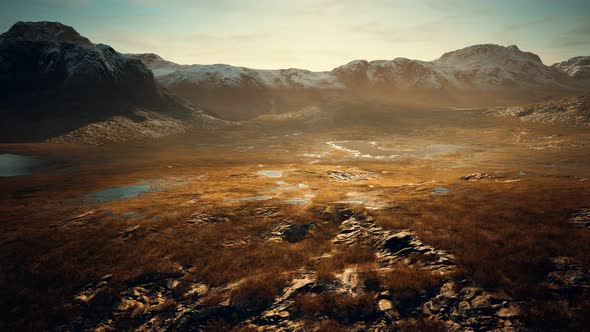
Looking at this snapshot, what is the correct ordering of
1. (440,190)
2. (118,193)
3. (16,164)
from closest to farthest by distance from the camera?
(440,190) → (118,193) → (16,164)

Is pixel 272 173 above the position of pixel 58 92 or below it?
below

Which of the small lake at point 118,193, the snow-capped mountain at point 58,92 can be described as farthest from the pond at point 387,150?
the snow-capped mountain at point 58,92

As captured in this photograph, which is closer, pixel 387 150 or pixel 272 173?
pixel 272 173

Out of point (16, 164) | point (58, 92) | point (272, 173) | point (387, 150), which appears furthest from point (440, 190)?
point (58, 92)

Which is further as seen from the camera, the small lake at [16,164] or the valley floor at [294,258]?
the small lake at [16,164]

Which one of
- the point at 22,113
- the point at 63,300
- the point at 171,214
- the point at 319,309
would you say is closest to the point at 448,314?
the point at 319,309

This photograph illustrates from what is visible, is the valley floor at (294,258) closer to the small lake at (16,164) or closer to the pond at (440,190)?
the pond at (440,190)

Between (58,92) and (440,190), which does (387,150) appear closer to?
(440,190)
